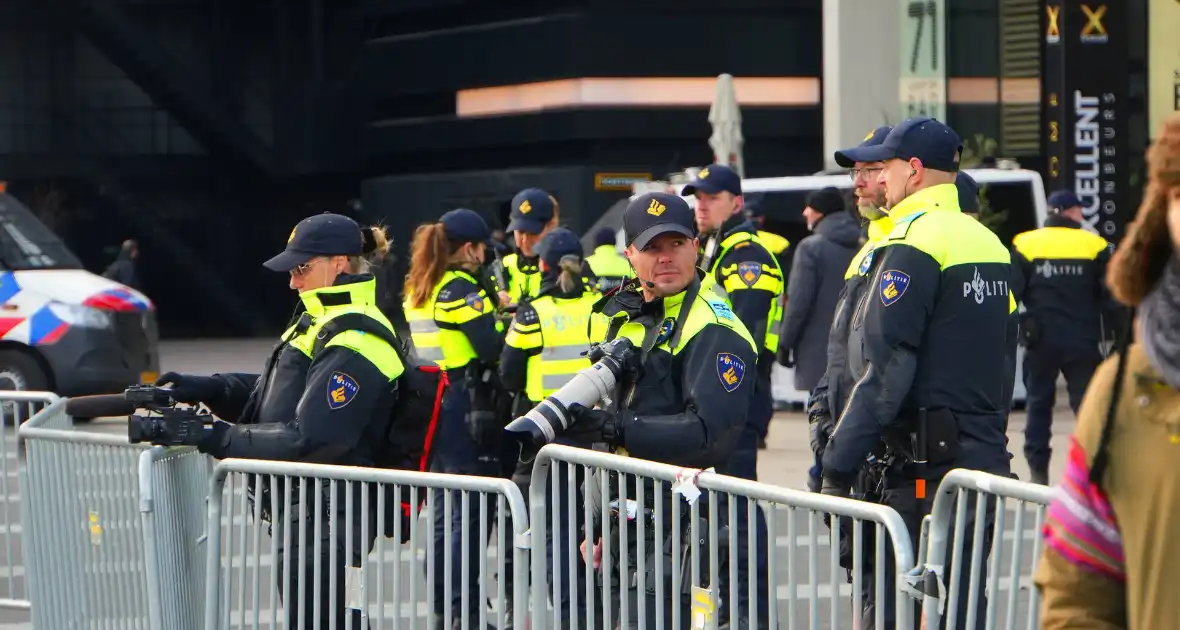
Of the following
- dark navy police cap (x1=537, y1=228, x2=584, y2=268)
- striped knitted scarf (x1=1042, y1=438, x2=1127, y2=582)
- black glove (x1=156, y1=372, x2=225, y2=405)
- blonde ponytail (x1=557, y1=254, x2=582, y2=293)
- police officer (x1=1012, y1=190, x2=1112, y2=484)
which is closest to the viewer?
striped knitted scarf (x1=1042, y1=438, x2=1127, y2=582)

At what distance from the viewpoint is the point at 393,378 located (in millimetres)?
5633

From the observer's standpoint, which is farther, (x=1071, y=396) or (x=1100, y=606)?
(x=1071, y=396)

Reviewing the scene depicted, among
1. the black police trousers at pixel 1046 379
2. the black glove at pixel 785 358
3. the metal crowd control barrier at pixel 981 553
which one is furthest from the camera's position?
the black glove at pixel 785 358

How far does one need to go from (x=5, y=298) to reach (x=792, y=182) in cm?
640

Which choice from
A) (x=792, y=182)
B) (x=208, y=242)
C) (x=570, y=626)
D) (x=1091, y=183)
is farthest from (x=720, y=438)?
(x=208, y=242)

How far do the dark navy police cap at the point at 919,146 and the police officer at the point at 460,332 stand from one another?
2.88m

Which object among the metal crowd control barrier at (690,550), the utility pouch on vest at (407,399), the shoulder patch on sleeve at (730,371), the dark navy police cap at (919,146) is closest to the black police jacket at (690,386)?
the shoulder patch on sleeve at (730,371)

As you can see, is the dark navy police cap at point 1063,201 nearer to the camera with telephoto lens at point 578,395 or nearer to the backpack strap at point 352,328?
the backpack strap at point 352,328

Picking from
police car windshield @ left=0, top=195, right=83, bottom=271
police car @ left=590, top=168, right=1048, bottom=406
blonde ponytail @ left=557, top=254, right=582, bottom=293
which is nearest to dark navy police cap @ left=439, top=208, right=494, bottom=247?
blonde ponytail @ left=557, top=254, right=582, bottom=293

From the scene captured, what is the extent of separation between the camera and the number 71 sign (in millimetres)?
23594

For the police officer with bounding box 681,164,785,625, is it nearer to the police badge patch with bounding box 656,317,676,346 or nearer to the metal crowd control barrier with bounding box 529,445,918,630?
the police badge patch with bounding box 656,317,676,346

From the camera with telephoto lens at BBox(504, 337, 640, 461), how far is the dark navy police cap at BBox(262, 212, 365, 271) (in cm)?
121

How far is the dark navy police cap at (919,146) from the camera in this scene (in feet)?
17.6

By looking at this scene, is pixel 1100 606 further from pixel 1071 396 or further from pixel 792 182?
pixel 792 182
